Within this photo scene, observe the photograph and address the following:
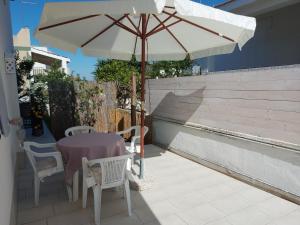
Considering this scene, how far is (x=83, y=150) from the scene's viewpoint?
3.37m

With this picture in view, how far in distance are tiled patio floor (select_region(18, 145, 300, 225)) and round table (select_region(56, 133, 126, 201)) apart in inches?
17.7

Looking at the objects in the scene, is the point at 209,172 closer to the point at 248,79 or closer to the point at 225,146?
the point at 225,146

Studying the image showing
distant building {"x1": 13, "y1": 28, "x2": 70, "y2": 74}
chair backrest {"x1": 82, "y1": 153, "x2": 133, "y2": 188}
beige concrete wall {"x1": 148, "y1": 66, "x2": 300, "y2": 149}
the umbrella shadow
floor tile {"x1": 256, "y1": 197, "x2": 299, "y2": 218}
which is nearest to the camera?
chair backrest {"x1": 82, "y1": 153, "x2": 133, "y2": 188}

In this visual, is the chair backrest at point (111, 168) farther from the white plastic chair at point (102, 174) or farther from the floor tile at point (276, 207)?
the floor tile at point (276, 207)

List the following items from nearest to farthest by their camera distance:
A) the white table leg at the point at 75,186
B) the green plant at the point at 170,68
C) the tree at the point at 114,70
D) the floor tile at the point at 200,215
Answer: the floor tile at the point at 200,215, the white table leg at the point at 75,186, the tree at the point at 114,70, the green plant at the point at 170,68

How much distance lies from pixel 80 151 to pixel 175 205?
1506mm

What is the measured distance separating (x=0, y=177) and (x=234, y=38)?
348 cm

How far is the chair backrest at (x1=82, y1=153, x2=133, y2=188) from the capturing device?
2926mm

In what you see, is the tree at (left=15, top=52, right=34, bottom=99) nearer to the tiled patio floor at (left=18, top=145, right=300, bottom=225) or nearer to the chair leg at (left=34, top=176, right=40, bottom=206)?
the tiled patio floor at (left=18, top=145, right=300, bottom=225)

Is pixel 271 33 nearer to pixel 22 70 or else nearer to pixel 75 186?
pixel 75 186

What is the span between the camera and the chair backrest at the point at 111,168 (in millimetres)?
2926

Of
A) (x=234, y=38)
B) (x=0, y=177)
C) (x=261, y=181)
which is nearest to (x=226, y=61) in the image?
(x=234, y=38)

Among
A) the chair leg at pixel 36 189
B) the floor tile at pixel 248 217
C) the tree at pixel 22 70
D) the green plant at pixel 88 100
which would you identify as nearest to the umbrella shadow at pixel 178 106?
the green plant at pixel 88 100

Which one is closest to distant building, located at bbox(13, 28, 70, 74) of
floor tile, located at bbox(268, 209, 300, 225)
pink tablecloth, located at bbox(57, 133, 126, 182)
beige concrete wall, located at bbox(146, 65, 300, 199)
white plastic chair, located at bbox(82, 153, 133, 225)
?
beige concrete wall, located at bbox(146, 65, 300, 199)
